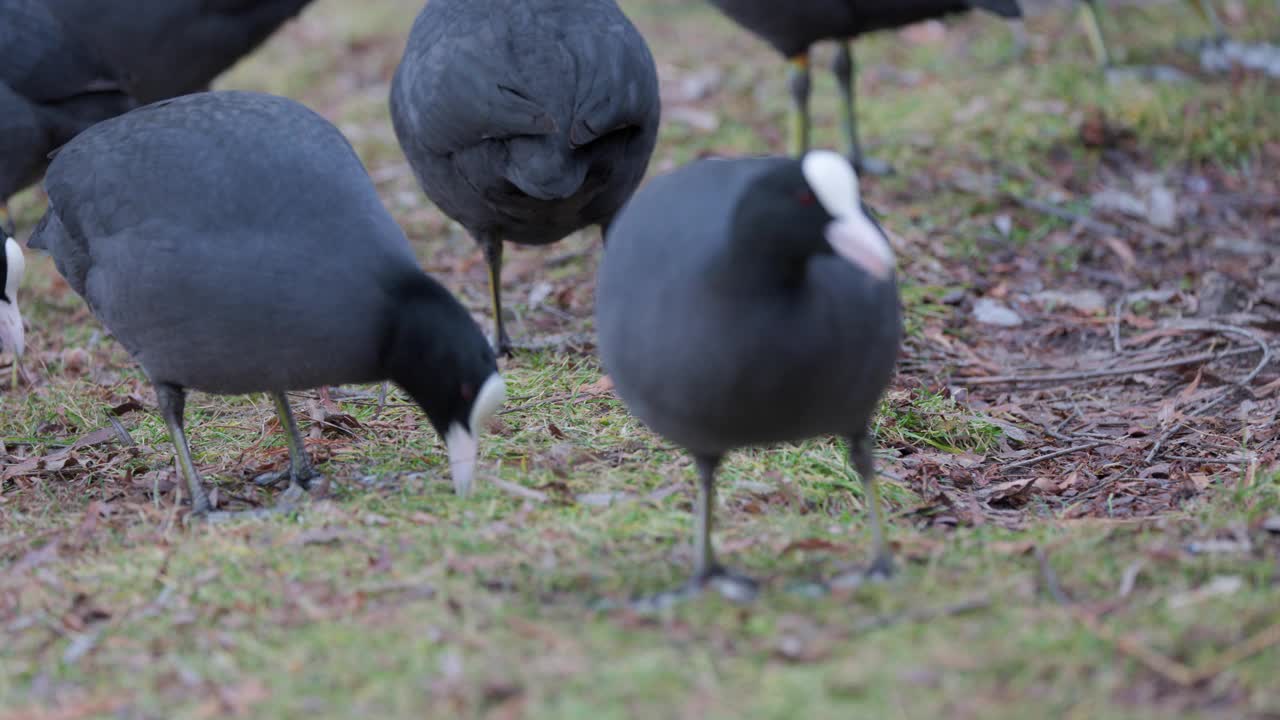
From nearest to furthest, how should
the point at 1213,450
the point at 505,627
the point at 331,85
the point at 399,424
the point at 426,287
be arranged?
the point at 505,627, the point at 426,287, the point at 1213,450, the point at 399,424, the point at 331,85

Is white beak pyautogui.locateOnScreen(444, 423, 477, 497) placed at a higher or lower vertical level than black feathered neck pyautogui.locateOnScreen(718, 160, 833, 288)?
lower

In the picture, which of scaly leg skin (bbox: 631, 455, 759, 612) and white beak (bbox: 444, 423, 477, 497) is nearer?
scaly leg skin (bbox: 631, 455, 759, 612)

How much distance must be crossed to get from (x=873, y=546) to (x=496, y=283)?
267 cm

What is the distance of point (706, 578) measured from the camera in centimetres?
350

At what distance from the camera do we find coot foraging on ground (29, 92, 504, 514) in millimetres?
4133

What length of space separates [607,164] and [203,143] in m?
1.37

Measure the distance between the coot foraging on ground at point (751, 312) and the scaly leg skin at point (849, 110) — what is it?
4.52 meters

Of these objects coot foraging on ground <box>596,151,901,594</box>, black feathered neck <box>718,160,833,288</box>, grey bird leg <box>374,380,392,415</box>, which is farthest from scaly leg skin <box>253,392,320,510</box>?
black feathered neck <box>718,160,833,288</box>

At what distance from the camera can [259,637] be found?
342 centimetres

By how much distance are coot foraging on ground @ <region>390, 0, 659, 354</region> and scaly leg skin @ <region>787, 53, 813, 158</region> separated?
2331mm

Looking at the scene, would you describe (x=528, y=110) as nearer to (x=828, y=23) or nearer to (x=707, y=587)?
(x=707, y=587)

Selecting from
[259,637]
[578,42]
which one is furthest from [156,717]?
[578,42]

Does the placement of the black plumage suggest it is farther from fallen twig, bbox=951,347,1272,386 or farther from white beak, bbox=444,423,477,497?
fallen twig, bbox=951,347,1272,386

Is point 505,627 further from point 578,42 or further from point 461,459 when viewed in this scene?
point 578,42
